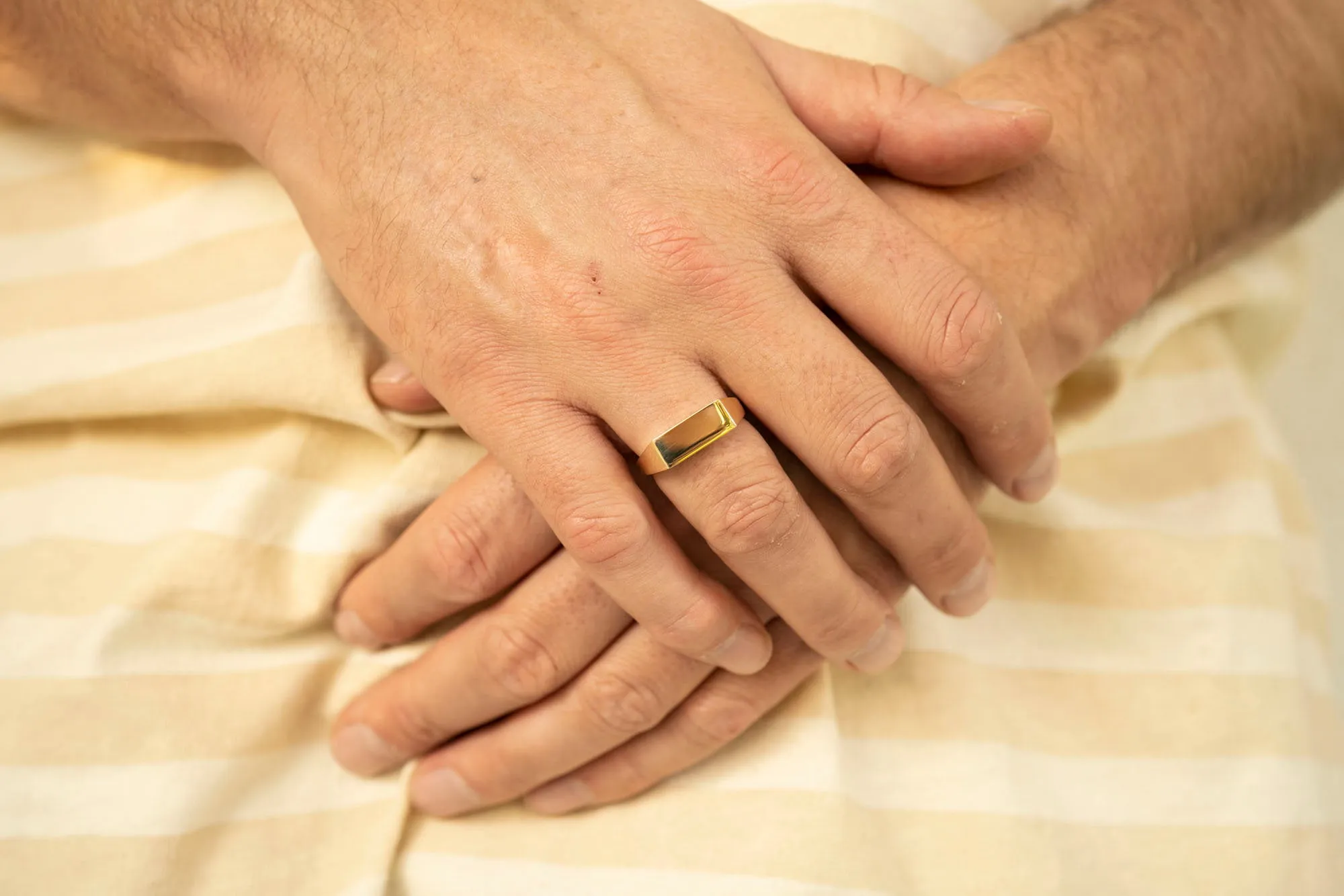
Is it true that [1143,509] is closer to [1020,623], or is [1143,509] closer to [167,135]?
[1020,623]

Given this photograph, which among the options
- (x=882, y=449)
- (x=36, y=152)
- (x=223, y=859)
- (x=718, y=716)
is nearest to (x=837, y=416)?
(x=882, y=449)

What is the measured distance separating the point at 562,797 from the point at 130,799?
1.07 feet

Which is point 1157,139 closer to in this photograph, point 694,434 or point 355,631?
point 694,434

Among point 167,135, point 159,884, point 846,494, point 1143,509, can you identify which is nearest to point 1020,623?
point 1143,509

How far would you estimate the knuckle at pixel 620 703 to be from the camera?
78cm

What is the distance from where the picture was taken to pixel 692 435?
0.68m

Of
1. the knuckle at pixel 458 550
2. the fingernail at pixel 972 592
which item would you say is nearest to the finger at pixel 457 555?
the knuckle at pixel 458 550

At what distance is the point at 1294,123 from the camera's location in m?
0.93

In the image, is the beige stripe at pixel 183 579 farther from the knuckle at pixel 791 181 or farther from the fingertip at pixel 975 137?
the fingertip at pixel 975 137

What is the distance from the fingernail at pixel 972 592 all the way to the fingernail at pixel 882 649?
5 cm

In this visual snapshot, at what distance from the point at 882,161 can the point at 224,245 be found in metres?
0.59

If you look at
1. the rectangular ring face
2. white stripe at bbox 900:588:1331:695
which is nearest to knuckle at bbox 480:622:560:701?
the rectangular ring face

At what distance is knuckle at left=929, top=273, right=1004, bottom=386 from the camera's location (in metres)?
0.71

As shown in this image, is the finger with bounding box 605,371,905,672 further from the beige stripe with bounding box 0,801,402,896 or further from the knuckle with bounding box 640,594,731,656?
the beige stripe with bounding box 0,801,402,896
